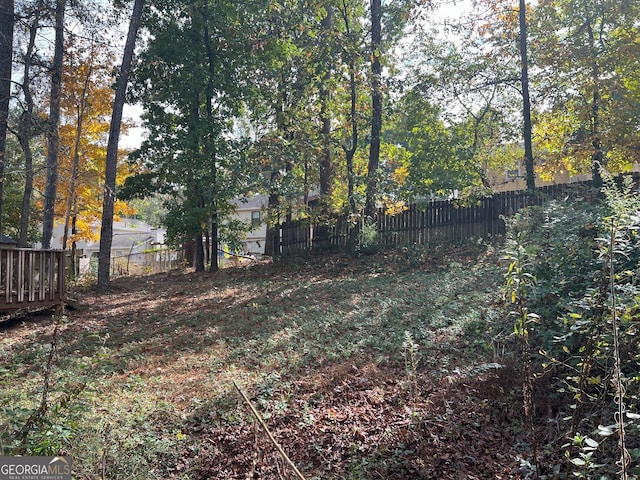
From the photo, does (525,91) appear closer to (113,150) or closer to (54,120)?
(113,150)

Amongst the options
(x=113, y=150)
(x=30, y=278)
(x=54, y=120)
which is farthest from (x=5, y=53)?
(x=30, y=278)

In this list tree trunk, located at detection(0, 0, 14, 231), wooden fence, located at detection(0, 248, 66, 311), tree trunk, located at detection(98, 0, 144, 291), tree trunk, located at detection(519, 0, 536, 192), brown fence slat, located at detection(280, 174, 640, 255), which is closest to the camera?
wooden fence, located at detection(0, 248, 66, 311)

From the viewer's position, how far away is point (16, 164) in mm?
14664

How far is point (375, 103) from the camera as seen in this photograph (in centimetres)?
1376

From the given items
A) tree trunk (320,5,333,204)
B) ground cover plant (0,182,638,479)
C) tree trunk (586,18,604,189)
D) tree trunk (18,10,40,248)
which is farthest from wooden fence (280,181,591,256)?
tree trunk (18,10,40,248)

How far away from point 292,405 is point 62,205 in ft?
58.9

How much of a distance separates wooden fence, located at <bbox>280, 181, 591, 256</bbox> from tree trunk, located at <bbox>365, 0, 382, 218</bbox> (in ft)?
2.61

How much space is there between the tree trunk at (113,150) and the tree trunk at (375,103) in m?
6.53

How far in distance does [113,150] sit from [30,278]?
17.1 ft

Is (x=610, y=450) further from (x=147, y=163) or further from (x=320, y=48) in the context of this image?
(x=147, y=163)

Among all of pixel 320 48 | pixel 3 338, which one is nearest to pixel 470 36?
pixel 320 48

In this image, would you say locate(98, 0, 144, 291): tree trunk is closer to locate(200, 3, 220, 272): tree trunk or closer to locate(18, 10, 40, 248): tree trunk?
locate(18, 10, 40, 248): tree trunk

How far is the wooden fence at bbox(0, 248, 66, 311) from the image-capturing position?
7.50 m

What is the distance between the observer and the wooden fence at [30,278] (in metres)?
7.50
